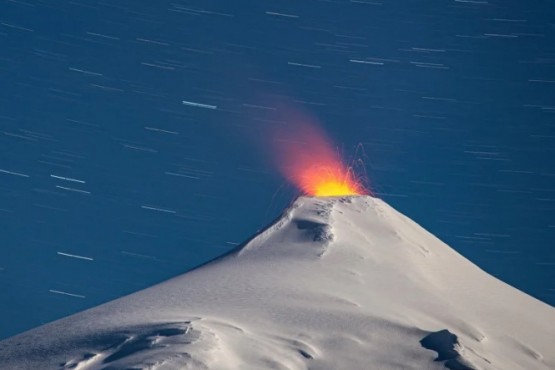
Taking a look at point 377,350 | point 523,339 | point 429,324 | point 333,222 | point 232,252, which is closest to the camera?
point 377,350

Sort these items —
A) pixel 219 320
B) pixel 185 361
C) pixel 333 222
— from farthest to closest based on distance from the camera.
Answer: pixel 333 222 < pixel 219 320 < pixel 185 361

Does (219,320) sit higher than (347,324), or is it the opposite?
(347,324)

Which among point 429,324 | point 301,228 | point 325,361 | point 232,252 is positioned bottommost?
point 325,361

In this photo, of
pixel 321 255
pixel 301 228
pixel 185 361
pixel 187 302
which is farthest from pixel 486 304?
pixel 185 361

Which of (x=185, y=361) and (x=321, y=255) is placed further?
(x=321, y=255)

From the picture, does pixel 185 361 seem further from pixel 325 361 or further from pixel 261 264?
pixel 261 264

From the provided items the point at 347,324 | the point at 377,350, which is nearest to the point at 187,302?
the point at 347,324

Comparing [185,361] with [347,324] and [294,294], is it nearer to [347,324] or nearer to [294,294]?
[347,324]
